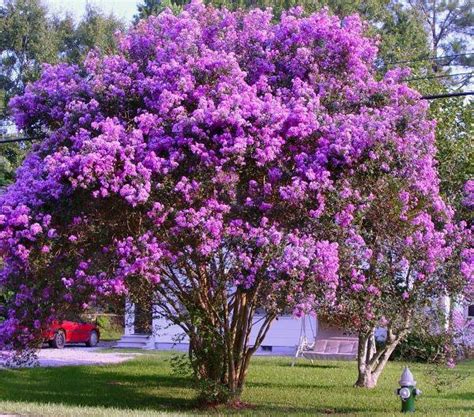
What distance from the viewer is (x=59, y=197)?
1027 cm

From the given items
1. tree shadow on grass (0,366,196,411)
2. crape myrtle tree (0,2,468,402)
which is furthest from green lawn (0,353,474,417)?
crape myrtle tree (0,2,468,402)

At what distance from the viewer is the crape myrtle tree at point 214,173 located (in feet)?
33.2

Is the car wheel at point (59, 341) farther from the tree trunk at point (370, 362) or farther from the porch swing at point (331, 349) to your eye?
the tree trunk at point (370, 362)

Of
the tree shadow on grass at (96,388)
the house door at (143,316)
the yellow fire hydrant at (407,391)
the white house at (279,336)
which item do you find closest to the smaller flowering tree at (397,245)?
the yellow fire hydrant at (407,391)

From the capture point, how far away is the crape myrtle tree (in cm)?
1011

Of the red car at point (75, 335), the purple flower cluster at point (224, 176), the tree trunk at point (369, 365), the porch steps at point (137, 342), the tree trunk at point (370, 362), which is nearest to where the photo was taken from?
the purple flower cluster at point (224, 176)

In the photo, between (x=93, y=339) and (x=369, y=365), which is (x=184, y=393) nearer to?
(x=369, y=365)

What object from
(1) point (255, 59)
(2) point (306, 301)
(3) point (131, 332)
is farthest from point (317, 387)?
(3) point (131, 332)

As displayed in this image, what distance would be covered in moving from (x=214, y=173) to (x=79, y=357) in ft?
46.3

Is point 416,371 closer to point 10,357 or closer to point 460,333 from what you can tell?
point 460,333

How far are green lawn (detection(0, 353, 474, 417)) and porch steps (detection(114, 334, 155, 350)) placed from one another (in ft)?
23.0

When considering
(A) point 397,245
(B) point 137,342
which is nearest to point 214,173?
(A) point 397,245

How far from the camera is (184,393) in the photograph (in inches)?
579

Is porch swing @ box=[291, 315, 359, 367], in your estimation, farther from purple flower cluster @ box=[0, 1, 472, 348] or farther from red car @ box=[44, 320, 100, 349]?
purple flower cluster @ box=[0, 1, 472, 348]
